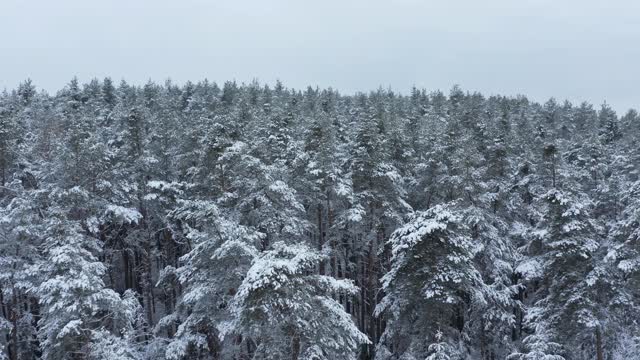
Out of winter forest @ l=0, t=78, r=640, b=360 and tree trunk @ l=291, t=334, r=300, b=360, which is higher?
winter forest @ l=0, t=78, r=640, b=360

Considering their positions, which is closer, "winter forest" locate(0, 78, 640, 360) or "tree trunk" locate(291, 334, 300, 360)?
"tree trunk" locate(291, 334, 300, 360)

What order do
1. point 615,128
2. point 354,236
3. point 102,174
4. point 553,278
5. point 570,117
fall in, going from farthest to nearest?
point 570,117 → point 615,128 → point 354,236 → point 102,174 → point 553,278

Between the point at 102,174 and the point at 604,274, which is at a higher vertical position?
the point at 102,174

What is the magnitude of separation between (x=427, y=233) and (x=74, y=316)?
12725 mm

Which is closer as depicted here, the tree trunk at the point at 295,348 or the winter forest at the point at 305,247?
the tree trunk at the point at 295,348

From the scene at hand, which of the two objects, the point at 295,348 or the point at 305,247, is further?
the point at 305,247

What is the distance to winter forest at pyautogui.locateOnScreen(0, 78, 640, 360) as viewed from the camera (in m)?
17.5

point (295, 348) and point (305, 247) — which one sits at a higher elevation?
point (305, 247)

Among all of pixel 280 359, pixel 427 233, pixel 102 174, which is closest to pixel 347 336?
pixel 280 359

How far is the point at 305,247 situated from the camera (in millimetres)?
17531

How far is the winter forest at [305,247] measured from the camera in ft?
57.5

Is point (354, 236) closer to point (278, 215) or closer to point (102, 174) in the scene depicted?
point (278, 215)

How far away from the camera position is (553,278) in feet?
73.9

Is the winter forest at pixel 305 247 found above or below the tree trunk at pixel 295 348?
above
